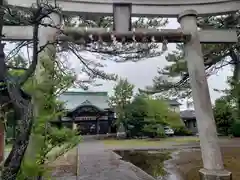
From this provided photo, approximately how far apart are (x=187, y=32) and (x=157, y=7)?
0.89m

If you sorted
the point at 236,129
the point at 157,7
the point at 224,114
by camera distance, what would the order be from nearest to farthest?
the point at 157,7 < the point at 236,129 < the point at 224,114

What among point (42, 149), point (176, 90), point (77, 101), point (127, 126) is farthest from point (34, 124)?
point (77, 101)

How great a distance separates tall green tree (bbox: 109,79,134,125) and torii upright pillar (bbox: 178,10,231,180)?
1390 cm

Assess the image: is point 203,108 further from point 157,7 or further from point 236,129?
point 236,129

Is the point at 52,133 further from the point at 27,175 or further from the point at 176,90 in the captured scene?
the point at 176,90

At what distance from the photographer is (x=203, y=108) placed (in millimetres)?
4750

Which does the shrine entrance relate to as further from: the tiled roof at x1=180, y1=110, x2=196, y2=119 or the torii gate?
the torii gate

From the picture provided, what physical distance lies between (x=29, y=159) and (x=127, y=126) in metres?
17.0

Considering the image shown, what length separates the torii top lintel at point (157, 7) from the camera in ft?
16.5

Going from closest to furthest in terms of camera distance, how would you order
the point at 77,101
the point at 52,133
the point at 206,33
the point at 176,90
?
the point at 52,133
the point at 206,33
the point at 176,90
the point at 77,101

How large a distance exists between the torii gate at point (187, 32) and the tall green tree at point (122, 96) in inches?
540

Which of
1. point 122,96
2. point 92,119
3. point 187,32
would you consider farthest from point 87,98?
point 187,32

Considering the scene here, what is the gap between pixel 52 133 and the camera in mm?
2625

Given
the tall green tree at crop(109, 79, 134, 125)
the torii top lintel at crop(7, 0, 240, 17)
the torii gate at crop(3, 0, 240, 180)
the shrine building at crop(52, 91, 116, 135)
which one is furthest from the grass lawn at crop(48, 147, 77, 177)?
the shrine building at crop(52, 91, 116, 135)
